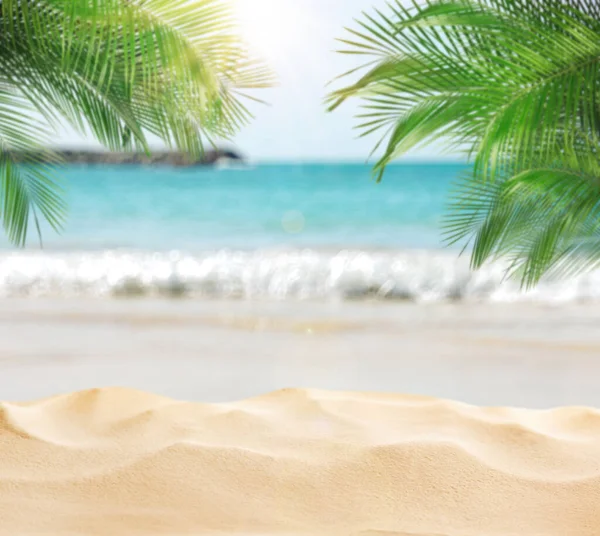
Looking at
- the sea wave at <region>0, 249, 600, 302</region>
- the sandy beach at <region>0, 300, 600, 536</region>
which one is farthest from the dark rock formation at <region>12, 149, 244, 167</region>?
the sandy beach at <region>0, 300, 600, 536</region>

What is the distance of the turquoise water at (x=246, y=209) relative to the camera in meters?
17.2

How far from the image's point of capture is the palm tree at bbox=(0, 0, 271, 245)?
96.0 inches

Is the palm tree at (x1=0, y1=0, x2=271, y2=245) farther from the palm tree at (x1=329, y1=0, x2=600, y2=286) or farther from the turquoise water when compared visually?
the turquoise water

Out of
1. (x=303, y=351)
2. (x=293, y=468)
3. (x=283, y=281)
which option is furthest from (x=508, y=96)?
(x=283, y=281)

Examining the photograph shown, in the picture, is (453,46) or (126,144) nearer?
(453,46)

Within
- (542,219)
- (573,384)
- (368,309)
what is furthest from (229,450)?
(368,309)

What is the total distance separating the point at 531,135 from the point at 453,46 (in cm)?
34

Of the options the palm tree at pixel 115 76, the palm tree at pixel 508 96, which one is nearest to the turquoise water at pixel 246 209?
the palm tree at pixel 508 96

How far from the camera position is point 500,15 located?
2242 mm

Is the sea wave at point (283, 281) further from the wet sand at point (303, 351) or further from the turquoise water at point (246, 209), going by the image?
the turquoise water at point (246, 209)

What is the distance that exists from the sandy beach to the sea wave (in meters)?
3.03

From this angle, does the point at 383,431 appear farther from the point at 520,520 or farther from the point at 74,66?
the point at 74,66

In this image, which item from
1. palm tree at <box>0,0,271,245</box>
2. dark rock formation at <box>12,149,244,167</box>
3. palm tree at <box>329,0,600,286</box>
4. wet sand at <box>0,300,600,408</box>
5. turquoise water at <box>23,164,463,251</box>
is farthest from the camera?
dark rock formation at <box>12,149,244,167</box>

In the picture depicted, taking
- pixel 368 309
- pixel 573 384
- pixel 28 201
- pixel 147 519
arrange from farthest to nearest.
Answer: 1. pixel 368 309
2. pixel 573 384
3. pixel 28 201
4. pixel 147 519
